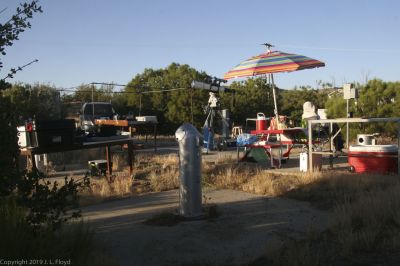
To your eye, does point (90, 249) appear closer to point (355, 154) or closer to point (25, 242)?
point (25, 242)

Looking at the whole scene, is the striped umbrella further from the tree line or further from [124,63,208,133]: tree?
[124,63,208,133]: tree

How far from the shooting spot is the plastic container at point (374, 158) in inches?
392

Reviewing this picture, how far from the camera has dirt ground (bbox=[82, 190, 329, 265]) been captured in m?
5.42

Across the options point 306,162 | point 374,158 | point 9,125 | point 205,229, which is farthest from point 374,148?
point 9,125

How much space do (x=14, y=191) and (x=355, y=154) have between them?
7049 mm

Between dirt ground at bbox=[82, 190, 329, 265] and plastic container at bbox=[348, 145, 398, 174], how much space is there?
2760mm

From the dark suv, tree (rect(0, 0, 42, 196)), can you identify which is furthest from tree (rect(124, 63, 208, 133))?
tree (rect(0, 0, 42, 196))

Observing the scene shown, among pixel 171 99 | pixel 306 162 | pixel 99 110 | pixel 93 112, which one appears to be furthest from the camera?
pixel 171 99

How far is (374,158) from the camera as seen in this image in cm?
1012

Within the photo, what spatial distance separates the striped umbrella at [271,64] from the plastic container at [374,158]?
3.10 m

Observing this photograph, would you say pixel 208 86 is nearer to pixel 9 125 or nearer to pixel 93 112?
pixel 93 112

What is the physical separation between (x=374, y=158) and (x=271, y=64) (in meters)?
4.03

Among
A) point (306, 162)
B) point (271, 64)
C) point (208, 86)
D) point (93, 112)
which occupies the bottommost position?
point (306, 162)

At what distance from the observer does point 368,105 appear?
771 inches
